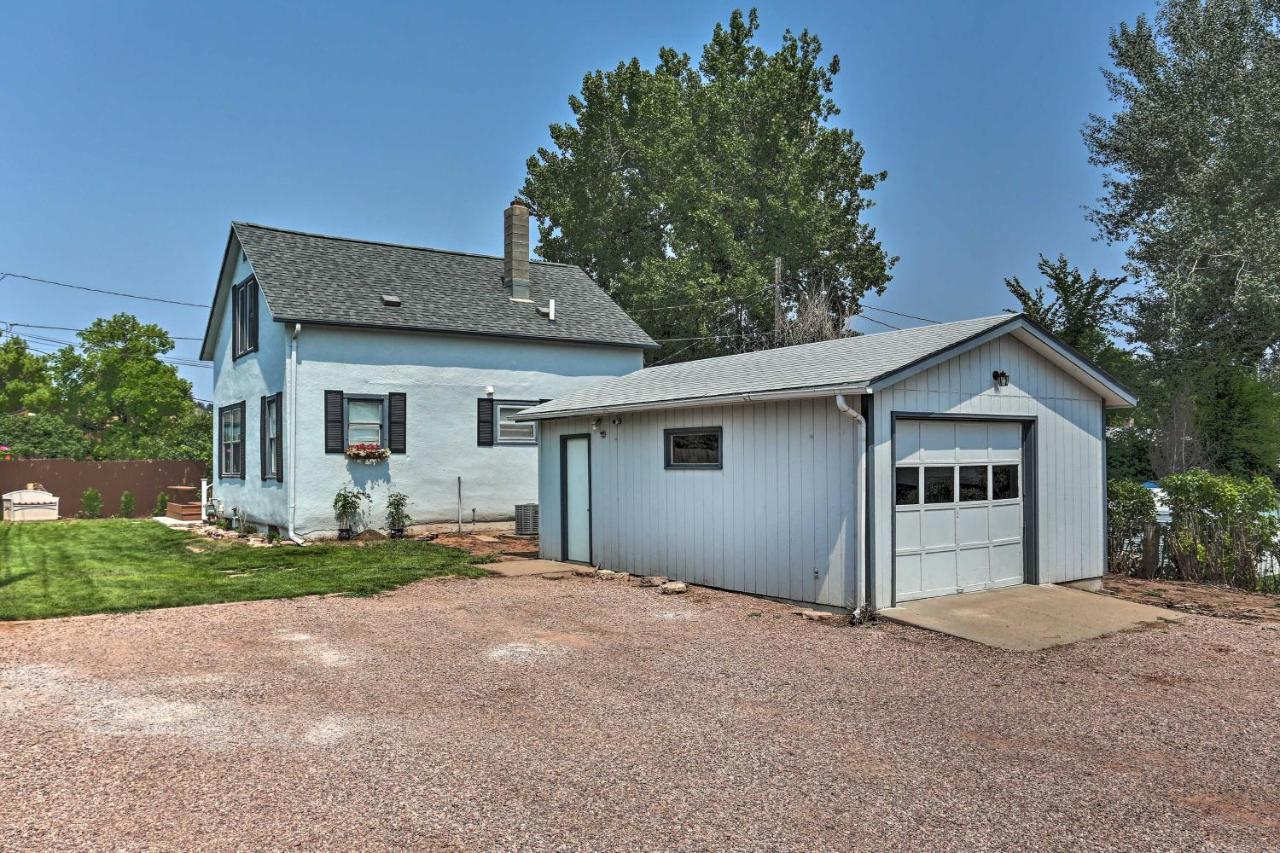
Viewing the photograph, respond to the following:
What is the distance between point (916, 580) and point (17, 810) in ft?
26.6

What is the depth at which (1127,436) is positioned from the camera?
2312 centimetres

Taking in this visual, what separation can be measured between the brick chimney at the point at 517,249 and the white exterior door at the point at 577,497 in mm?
7330

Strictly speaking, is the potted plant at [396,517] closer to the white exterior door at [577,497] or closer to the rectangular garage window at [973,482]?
the white exterior door at [577,497]

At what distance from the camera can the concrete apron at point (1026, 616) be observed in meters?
7.88

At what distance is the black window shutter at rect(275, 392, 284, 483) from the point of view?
52.2 feet

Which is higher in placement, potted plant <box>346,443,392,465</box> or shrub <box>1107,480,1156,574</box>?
potted plant <box>346,443,392,465</box>

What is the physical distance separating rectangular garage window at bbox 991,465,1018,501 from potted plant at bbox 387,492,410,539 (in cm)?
1102

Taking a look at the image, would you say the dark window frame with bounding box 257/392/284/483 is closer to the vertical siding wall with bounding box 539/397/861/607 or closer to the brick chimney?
the brick chimney

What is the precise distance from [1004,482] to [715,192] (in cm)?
2260

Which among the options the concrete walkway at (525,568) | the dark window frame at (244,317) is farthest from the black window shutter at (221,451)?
the concrete walkway at (525,568)

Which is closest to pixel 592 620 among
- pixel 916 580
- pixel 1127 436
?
pixel 916 580

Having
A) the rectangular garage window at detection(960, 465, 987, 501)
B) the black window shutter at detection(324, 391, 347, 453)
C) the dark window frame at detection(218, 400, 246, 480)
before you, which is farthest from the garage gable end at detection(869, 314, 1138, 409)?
the dark window frame at detection(218, 400, 246, 480)

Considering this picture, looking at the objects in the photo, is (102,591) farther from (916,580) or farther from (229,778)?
(916,580)

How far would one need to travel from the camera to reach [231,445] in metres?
19.5
